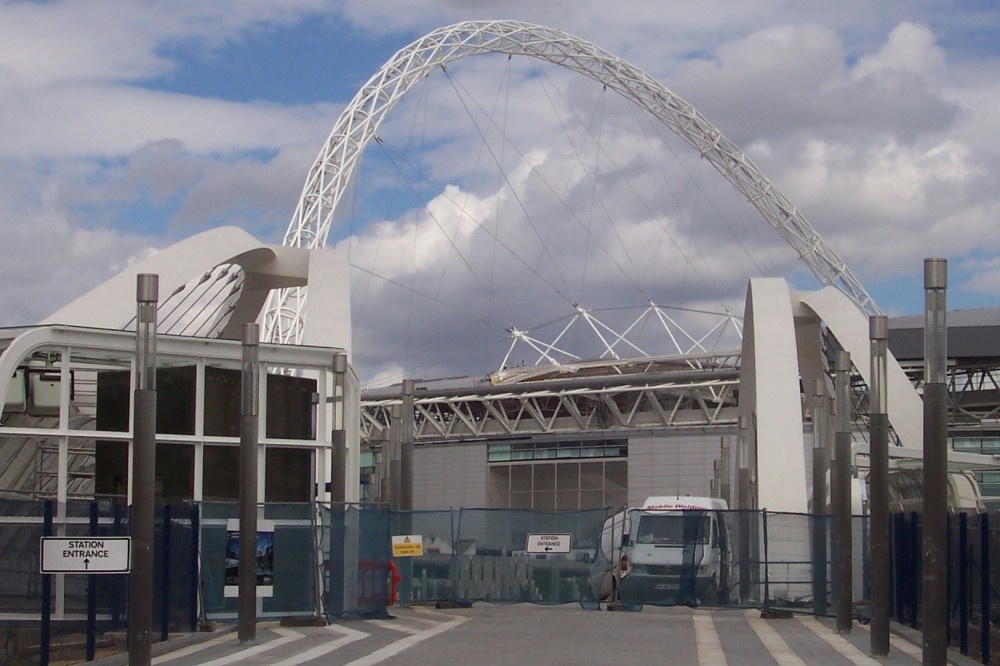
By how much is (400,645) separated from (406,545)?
8.03m

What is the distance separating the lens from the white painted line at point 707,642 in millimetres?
19891

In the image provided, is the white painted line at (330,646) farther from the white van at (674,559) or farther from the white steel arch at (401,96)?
the white steel arch at (401,96)

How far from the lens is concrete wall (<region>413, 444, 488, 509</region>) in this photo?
3829 inches

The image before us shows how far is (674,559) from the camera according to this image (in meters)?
30.6

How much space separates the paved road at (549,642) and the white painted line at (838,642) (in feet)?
0.05

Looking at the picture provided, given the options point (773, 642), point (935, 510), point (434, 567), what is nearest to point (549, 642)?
point (773, 642)

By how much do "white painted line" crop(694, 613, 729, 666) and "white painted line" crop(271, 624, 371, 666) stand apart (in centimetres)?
545

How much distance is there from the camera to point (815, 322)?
46.0 meters

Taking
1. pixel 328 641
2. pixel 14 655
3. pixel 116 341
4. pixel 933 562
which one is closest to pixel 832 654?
pixel 933 562

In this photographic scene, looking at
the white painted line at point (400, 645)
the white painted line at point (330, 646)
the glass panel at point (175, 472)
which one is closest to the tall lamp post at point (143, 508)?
the white painted line at point (330, 646)

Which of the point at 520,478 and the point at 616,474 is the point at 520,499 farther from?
the point at 616,474

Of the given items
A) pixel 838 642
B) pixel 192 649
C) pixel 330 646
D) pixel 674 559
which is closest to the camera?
pixel 192 649

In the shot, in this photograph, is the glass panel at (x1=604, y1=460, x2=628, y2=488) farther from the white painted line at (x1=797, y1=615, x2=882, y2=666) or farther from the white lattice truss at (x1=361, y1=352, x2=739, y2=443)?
the white painted line at (x1=797, y1=615, x2=882, y2=666)

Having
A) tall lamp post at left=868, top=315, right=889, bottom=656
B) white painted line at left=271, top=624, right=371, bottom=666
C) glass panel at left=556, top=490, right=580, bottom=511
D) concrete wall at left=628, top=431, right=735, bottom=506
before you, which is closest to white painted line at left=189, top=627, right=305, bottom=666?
white painted line at left=271, top=624, right=371, bottom=666
